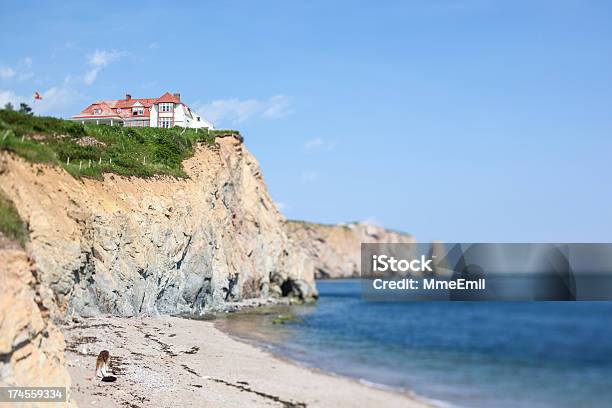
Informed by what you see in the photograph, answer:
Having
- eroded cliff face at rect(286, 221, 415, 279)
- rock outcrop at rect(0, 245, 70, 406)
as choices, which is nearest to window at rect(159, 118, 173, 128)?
rock outcrop at rect(0, 245, 70, 406)

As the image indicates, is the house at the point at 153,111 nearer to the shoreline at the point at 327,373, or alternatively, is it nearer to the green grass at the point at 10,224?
the shoreline at the point at 327,373

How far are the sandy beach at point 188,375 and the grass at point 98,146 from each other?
31.1 ft

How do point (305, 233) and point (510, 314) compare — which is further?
point (305, 233)

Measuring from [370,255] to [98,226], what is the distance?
145769 millimetres

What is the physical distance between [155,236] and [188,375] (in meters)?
18.1

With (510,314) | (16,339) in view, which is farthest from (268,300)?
(16,339)

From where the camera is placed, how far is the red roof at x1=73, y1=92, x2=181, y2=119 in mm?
58156

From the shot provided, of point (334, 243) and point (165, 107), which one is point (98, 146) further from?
point (334, 243)

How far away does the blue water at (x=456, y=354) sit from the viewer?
26.5 meters

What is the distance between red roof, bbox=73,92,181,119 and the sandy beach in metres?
33.3

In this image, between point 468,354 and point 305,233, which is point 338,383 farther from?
point 305,233

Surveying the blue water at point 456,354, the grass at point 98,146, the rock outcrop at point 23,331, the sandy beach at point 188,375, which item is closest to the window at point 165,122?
the grass at point 98,146

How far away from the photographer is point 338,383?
25.2 m

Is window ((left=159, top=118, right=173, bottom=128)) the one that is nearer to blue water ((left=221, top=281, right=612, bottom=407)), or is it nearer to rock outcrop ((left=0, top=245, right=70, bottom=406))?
blue water ((left=221, top=281, right=612, bottom=407))
